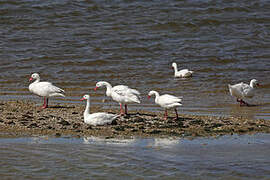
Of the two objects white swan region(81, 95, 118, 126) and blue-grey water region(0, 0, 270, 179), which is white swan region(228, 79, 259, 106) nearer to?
blue-grey water region(0, 0, 270, 179)

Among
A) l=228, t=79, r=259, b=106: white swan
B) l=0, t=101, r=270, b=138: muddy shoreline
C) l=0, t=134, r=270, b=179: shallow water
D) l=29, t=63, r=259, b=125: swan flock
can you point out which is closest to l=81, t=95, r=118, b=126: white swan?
l=29, t=63, r=259, b=125: swan flock

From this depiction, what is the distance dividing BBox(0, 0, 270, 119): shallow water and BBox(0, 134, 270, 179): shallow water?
4.07 m

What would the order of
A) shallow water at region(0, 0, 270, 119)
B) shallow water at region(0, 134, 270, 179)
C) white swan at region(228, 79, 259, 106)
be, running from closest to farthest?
shallow water at region(0, 134, 270, 179), white swan at region(228, 79, 259, 106), shallow water at region(0, 0, 270, 119)

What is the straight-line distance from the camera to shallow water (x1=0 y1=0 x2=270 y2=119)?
18.0 meters

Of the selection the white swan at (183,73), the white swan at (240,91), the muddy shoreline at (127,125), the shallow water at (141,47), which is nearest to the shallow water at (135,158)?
the muddy shoreline at (127,125)

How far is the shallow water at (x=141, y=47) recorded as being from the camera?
1803cm

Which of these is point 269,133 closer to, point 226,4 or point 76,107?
point 76,107

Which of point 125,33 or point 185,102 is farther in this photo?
point 125,33

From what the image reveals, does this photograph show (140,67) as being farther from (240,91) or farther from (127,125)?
(127,125)

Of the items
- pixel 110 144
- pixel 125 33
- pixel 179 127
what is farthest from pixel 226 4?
pixel 110 144

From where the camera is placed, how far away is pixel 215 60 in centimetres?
2245

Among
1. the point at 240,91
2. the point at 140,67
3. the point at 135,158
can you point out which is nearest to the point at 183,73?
the point at 140,67

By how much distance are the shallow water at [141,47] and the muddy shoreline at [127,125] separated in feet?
5.14

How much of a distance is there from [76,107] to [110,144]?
15.7 ft
